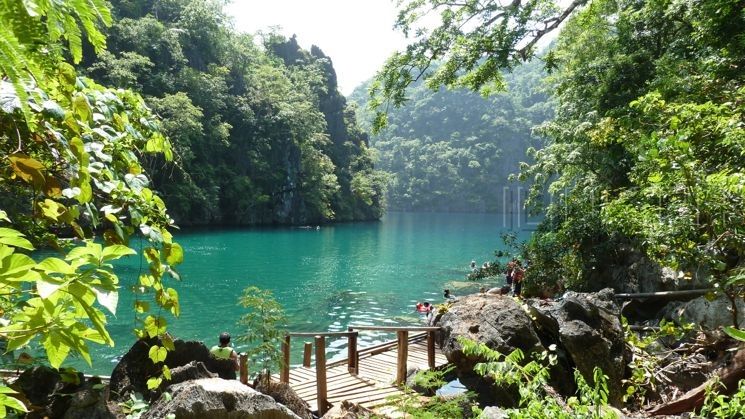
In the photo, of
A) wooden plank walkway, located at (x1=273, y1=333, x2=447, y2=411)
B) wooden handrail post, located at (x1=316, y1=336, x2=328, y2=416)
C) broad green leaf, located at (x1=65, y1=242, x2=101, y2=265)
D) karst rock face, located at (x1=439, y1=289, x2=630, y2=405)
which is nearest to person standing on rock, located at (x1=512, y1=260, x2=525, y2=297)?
wooden plank walkway, located at (x1=273, y1=333, x2=447, y2=411)

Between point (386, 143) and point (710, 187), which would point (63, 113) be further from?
point (386, 143)

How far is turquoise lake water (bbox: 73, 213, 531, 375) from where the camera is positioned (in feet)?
48.3

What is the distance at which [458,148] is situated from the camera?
378ft

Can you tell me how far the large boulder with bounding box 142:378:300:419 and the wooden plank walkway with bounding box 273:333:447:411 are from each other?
2.08 meters

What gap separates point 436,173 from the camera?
358 feet

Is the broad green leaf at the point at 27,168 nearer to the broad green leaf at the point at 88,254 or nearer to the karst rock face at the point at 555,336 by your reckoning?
the broad green leaf at the point at 88,254

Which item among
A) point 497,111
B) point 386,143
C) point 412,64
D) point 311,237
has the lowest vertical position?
point 311,237

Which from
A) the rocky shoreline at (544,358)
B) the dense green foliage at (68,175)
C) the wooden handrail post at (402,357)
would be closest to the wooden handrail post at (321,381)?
the rocky shoreline at (544,358)

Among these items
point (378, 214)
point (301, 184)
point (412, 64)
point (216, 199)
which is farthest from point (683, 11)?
point (378, 214)

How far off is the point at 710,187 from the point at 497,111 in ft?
399

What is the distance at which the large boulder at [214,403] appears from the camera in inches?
148

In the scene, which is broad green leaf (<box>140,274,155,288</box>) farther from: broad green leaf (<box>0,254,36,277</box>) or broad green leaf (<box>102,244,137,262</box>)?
broad green leaf (<box>0,254,36,277</box>)

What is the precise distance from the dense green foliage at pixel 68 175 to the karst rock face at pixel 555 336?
5.18 m

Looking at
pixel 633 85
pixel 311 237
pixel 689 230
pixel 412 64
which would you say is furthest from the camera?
pixel 311 237
